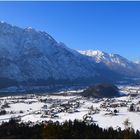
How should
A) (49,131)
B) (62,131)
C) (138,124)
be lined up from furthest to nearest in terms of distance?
(138,124), (62,131), (49,131)

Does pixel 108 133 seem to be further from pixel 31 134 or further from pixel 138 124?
pixel 138 124

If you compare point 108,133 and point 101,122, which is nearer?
point 108,133

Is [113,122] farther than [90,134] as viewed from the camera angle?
Yes

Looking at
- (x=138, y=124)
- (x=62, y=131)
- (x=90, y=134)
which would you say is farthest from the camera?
(x=138, y=124)

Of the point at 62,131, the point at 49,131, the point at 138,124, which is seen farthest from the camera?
the point at 138,124

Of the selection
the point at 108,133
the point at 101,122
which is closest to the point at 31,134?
the point at 108,133

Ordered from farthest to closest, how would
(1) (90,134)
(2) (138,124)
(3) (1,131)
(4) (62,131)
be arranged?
(2) (138,124) < (3) (1,131) < (1) (90,134) < (4) (62,131)

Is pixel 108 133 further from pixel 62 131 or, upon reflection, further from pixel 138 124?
pixel 138 124

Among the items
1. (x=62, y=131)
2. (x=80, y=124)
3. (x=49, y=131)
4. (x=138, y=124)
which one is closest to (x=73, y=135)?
(x=62, y=131)

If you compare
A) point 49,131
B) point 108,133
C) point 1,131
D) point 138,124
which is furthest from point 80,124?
point 138,124
